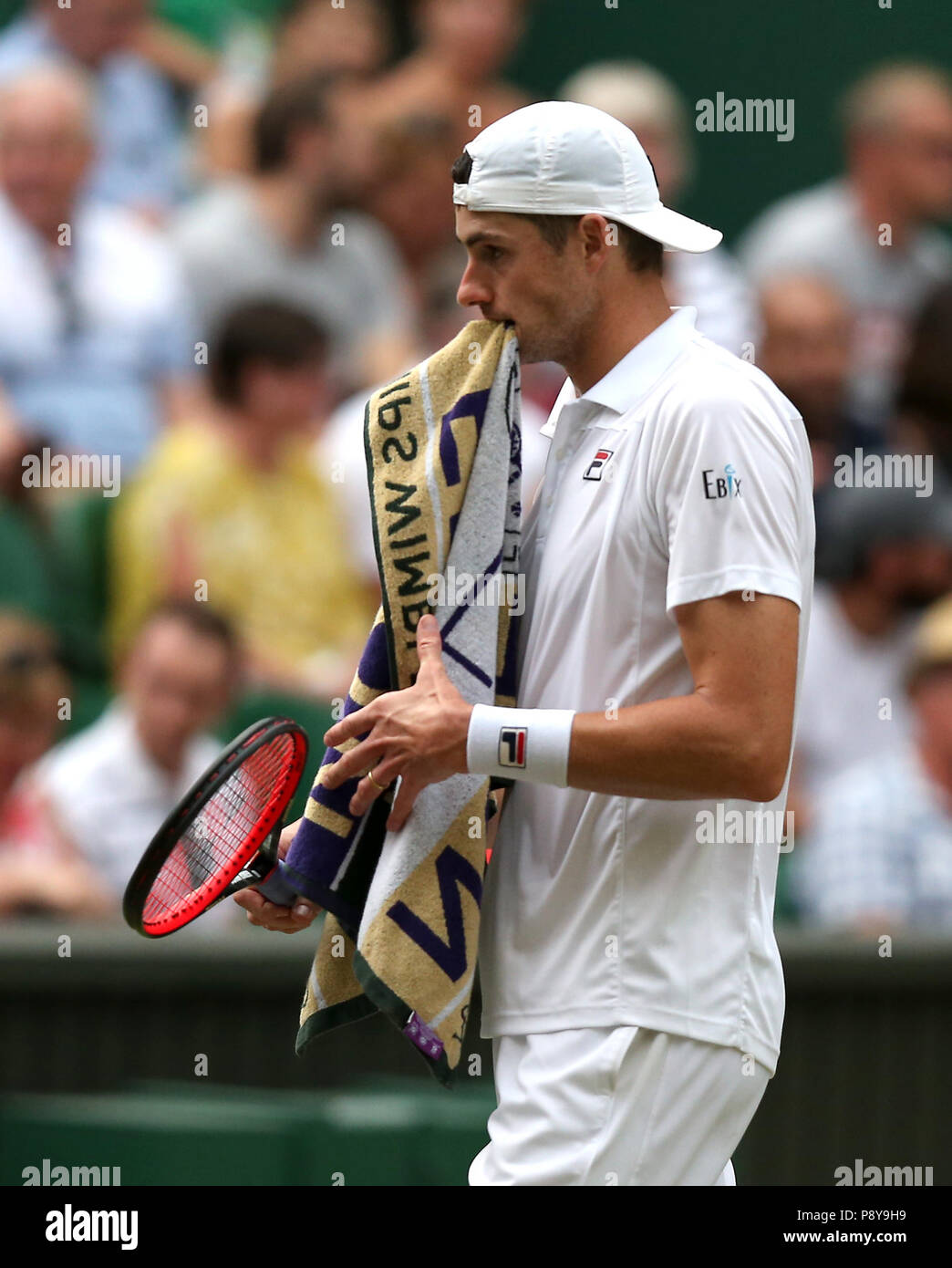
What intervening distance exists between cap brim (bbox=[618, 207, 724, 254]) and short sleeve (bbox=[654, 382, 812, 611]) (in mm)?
253

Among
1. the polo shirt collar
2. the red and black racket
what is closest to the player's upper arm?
the polo shirt collar

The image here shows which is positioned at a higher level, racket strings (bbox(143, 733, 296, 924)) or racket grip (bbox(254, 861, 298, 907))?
racket strings (bbox(143, 733, 296, 924))

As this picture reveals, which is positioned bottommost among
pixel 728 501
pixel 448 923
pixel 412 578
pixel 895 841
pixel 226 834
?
pixel 895 841

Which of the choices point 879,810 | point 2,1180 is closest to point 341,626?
point 879,810

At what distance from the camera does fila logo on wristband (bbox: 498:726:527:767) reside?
9.64 ft

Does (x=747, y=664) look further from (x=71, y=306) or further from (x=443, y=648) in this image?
(x=71, y=306)

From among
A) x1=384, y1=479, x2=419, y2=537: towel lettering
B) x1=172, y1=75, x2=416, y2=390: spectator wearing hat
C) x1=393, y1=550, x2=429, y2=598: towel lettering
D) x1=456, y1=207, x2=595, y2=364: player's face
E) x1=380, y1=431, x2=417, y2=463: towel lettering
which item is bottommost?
x1=393, y1=550, x2=429, y2=598: towel lettering

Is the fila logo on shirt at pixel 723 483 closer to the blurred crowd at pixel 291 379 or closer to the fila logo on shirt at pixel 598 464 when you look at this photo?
the fila logo on shirt at pixel 598 464

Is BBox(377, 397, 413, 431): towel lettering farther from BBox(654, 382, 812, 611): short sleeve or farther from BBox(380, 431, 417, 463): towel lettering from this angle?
BBox(654, 382, 812, 611): short sleeve

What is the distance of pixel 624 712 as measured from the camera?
9.66 ft

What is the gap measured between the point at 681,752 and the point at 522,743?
0.21 meters

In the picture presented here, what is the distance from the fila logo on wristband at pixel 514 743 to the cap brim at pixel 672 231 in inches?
28.0

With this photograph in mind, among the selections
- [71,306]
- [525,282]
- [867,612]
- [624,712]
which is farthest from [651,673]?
[71,306]

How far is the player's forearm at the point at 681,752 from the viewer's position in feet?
9.46
